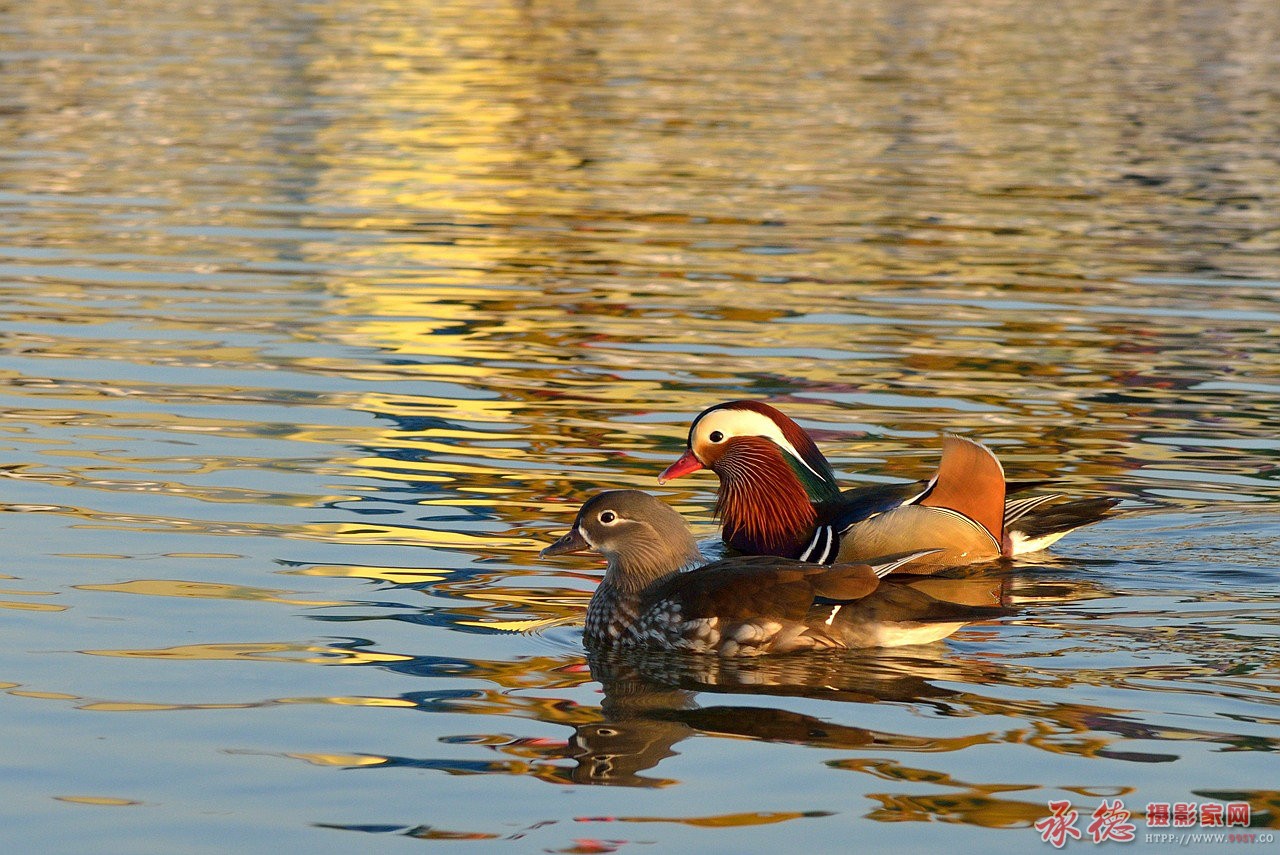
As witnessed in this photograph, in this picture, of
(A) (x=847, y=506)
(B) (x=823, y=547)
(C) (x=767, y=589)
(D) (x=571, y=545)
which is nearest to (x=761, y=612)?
(C) (x=767, y=589)

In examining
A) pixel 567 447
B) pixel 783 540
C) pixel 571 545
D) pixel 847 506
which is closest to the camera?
pixel 571 545

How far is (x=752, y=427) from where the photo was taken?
10.1 meters

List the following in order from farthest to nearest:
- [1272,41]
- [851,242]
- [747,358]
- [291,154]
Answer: [1272,41]
[291,154]
[851,242]
[747,358]

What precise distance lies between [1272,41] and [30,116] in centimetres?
3060

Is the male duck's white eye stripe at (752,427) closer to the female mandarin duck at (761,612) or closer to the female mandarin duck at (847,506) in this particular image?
the female mandarin duck at (847,506)

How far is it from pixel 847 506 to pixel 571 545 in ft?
5.30

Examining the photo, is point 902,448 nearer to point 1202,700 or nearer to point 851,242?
point 1202,700

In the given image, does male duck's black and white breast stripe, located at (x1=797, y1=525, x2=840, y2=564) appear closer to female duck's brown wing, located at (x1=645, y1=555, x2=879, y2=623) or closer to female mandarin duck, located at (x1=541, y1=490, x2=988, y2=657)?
female mandarin duck, located at (x1=541, y1=490, x2=988, y2=657)

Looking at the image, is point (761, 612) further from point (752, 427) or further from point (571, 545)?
point (752, 427)

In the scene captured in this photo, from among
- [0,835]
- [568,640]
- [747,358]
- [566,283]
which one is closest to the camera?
[0,835]

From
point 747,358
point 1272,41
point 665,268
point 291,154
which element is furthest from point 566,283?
point 1272,41

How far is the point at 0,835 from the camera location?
641 centimetres

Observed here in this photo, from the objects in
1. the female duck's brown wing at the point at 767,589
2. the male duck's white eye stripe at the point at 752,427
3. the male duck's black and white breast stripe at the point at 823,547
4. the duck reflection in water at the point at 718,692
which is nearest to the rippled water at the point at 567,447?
the duck reflection in water at the point at 718,692

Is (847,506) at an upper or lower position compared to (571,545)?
lower
